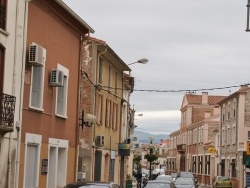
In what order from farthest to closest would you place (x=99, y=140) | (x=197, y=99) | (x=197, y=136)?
1. (x=197, y=99)
2. (x=197, y=136)
3. (x=99, y=140)

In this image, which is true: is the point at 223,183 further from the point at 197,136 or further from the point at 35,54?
Answer: the point at 197,136

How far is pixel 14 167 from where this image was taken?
61.7 ft

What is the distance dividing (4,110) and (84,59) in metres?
13.8

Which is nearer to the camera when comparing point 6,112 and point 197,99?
point 6,112

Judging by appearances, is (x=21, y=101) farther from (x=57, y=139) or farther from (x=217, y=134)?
(x=217, y=134)

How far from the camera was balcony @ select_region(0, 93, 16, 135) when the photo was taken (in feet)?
57.9

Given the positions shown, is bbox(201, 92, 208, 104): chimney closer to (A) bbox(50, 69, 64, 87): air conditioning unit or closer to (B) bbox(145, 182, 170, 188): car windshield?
(B) bbox(145, 182, 170, 188): car windshield

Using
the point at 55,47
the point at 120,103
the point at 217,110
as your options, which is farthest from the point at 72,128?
the point at 217,110

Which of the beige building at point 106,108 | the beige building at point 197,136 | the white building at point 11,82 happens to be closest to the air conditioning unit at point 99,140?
the beige building at point 106,108

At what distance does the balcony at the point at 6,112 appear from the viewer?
17.7 metres

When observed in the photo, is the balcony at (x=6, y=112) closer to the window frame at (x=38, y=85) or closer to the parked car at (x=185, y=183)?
the window frame at (x=38, y=85)

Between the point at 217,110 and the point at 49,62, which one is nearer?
the point at 49,62

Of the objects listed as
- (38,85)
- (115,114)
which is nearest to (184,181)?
(115,114)

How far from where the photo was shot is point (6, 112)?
58.9ft
